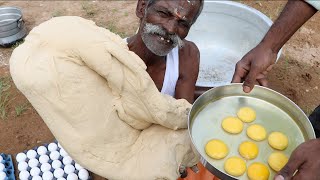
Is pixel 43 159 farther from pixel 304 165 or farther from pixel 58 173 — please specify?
pixel 304 165

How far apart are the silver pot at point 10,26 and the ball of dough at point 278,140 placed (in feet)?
10.3

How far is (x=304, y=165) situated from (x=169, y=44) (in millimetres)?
1022

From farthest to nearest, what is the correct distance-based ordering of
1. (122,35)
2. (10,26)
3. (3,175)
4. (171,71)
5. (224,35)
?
(122,35) → (10,26) → (224,35) → (3,175) → (171,71)

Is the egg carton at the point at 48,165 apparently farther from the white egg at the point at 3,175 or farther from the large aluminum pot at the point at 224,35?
the large aluminum pot at the point at 224,35

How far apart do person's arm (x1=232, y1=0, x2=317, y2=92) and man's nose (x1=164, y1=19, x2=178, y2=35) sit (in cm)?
41

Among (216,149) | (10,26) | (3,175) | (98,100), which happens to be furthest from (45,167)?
(10,26)

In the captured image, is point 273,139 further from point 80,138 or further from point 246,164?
point 80,138

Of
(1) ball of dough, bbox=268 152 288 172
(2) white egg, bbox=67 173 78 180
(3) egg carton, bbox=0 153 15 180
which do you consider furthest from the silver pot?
(1) ball of dough, bbox=268 152 288 172

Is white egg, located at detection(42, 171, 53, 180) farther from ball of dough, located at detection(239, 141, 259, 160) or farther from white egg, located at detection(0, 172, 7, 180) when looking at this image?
ball of dough, located at detection(239, 141, 259, 160)

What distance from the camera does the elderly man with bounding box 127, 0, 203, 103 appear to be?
6.75 feet

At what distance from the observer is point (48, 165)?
2691 millimetres

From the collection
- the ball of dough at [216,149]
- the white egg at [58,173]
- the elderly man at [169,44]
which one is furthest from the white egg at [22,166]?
the ball of dough at [216,149]

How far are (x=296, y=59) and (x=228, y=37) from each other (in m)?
0.80

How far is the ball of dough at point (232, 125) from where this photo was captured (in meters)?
1.81
